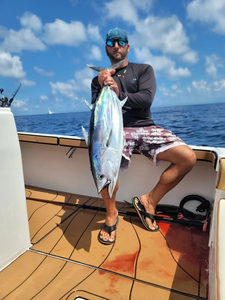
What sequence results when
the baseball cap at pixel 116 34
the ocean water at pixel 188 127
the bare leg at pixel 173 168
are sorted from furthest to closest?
1. the ocean water at pixel 188 127
2. the baseball cap at pixel 116 34
3. the bare leg at pixel 173 168

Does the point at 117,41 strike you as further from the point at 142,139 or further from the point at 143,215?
the point at 143,215

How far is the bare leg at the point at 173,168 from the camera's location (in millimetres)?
1694

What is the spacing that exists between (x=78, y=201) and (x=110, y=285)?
4.04 feet

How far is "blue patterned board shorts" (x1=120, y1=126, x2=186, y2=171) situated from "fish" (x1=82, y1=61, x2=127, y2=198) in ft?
1.61

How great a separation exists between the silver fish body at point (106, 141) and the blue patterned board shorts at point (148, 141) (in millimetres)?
491

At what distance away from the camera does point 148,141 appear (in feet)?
5.98

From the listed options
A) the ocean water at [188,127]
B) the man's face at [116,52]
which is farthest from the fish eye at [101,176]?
the ocean water at [188,127]

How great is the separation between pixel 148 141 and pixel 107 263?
3.32 feet

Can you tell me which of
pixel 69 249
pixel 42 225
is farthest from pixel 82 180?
pixel 69 249

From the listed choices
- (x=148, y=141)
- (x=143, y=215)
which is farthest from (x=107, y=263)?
(x=148, y=141)

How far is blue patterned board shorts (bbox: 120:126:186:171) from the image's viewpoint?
178cm

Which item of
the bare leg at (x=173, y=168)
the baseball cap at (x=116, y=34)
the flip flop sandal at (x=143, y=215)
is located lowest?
the flip flop sandal at (x=143, y=215)

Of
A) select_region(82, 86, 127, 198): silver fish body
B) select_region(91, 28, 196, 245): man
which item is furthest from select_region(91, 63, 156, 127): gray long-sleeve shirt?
select_region(82, 86, 127, 198): silver fish body

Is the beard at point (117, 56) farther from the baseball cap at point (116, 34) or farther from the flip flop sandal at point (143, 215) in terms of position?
the flip flop sandal at point (143, 215)
